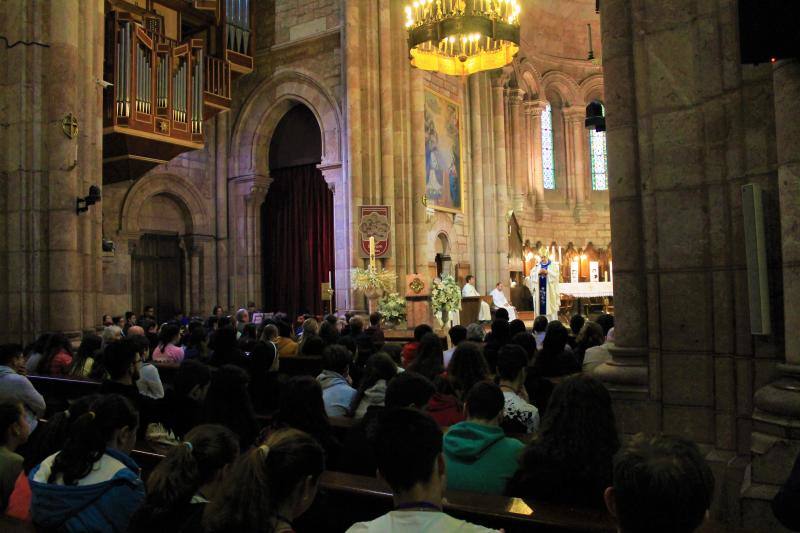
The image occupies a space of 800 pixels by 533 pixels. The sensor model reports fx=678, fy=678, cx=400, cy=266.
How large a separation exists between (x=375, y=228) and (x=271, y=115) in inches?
183

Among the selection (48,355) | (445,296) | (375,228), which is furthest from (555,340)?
(375,228)

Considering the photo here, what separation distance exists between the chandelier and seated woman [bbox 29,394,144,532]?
9.90 m

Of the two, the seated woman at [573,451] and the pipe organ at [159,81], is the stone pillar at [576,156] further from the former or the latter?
the seated woman at [573,451]

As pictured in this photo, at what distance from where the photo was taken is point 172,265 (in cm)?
1672

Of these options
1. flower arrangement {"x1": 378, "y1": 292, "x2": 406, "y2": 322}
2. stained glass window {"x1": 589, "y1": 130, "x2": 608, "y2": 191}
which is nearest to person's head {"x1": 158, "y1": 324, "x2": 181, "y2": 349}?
flower arrangement {"x1": 378, "y1": 292, "x2": 406, "y2": 322}

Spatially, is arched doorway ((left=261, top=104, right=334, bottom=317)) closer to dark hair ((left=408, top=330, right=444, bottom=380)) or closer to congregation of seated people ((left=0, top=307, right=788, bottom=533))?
congregation of seated people ((left=0, top=307, right=788, bottom=533))

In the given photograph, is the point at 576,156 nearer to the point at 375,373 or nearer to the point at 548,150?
the point at 548,150

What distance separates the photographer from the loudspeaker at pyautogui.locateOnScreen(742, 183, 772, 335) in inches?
148

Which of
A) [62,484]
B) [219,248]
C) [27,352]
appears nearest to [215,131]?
[219,248]

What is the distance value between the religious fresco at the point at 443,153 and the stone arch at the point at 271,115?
2.48 m

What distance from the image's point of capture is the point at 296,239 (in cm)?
1747

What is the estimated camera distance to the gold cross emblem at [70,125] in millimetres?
9195

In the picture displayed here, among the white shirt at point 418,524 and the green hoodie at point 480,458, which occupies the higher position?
the white shirt at point 418,524

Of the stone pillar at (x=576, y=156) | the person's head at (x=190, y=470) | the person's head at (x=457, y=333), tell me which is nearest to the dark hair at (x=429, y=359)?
the person's head at (x=457, y=333)
